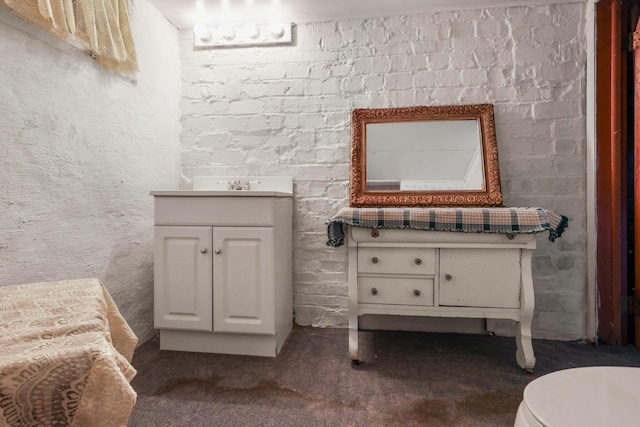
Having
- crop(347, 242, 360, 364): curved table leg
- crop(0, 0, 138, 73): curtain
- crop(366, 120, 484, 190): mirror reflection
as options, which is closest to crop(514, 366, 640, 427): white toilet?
crop(347, 242, 360, 364): curved table leg

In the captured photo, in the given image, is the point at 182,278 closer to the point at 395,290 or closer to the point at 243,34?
the point at 395,290

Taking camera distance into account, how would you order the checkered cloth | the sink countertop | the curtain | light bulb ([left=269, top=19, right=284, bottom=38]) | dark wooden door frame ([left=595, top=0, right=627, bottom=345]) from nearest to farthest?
1. the curtain
2. the checkered cloth
3. the sink countertop
4. dark wooden door frame ([left=595, top=0, right=627, bottom=345])
5. light bulb ([left=269, top=19, right=284, bottom=38])

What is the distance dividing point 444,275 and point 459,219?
29 centimetres

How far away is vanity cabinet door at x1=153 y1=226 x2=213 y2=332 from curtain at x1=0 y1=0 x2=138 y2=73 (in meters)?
0.91

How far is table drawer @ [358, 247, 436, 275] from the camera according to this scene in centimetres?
162

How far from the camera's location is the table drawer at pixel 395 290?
162cm

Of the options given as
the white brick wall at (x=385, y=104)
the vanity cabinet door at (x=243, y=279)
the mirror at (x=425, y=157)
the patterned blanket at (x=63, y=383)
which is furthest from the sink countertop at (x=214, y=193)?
the patterned blanket at (x=63, y=383)

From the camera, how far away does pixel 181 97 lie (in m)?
2.32

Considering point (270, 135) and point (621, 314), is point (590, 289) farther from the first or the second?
point (270, 135)

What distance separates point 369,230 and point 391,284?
0.30 m

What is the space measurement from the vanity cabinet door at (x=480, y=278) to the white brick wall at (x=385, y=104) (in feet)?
1.98

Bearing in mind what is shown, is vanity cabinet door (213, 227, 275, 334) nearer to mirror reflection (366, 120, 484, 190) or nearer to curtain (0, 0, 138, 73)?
mirror reflection (366, 120, 484, 190)

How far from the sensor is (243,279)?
175 cm

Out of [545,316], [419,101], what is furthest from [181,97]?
[545,316]
